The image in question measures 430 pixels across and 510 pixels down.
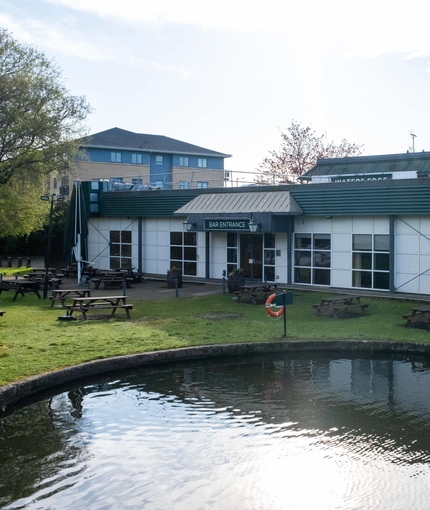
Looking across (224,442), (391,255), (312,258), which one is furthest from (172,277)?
(224,442)

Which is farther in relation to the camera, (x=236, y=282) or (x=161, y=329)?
(x=236, y=282)

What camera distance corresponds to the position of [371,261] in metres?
24.6

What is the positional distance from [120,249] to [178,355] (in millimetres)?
21309

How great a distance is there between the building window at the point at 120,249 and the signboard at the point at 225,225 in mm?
7273

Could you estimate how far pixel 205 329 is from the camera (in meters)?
17.0

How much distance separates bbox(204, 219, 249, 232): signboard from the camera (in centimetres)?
2695

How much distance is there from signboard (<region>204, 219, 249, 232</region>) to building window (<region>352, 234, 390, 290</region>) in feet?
14.7

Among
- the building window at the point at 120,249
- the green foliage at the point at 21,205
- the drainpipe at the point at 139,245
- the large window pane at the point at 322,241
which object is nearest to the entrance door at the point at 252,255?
the large window pane at the point at 322,241

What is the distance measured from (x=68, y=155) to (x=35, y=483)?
86.1 feet

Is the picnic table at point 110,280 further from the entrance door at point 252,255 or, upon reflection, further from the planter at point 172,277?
the entrance door at point 252,255

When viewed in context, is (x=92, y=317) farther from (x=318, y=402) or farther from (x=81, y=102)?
(x=81, y=102)

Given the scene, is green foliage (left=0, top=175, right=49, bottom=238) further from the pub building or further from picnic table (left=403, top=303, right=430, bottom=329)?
picnic table (left=403, top=303, right=430, bottom=329)

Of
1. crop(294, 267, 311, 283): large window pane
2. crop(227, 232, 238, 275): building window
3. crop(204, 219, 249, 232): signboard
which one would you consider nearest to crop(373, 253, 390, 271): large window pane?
crop(294, 267, 311, 283): large window pane

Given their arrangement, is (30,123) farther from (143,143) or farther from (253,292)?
(143,143)
